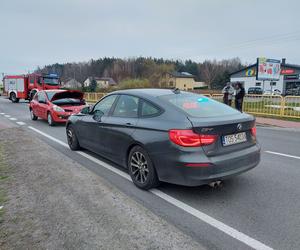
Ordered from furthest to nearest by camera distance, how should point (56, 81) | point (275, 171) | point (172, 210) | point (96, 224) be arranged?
point (56, 81) → point (275, 171) → point (172, 210) → point (96, 224)

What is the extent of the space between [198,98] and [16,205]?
3.35 m

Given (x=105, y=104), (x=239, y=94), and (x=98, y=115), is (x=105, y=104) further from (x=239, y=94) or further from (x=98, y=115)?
(x=239, y=94)

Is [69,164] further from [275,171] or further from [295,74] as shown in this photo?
[295,74]

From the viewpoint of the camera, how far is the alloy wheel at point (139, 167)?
4.14m

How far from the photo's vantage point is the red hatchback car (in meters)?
10.9

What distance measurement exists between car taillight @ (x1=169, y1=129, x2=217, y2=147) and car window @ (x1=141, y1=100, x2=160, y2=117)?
2.18 ft

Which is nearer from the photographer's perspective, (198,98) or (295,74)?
(198,98)

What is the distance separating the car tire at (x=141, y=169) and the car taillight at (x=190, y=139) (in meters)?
0.65

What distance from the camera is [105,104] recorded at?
5445 millimetres

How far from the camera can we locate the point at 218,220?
326 centimetres

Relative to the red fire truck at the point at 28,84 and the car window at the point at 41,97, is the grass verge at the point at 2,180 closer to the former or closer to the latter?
the car window at the point at 41,97

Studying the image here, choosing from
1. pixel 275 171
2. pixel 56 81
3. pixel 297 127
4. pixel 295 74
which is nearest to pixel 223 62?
pixel 295 74

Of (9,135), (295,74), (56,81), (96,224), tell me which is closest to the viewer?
(96,224)

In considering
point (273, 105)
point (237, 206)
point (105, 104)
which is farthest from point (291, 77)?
point (237, 206)
